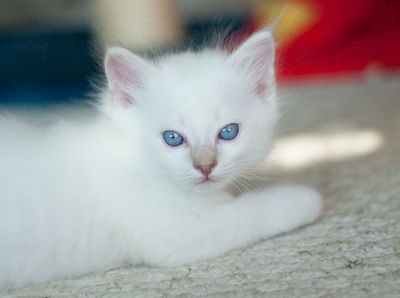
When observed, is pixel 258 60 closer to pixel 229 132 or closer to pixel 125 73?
pixel 229 132

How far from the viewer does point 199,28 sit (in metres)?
2.86

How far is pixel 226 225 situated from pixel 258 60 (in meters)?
0.64

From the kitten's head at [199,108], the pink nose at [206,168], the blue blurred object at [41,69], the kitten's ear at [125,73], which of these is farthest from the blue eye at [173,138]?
the blue blurred object at [41,69]

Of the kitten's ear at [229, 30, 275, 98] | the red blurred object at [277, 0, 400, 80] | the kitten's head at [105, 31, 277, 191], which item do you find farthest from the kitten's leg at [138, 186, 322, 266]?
the red blurred object at [277, 0, 400, 80]

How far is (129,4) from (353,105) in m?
1.91

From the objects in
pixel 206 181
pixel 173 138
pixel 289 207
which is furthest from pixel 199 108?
pixel 289 207

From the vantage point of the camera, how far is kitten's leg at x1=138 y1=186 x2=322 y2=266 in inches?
51.6

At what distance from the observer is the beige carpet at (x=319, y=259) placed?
1.09 metres

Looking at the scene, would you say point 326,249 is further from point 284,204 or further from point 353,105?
point 353,105

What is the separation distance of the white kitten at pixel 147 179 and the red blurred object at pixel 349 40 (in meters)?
2.57

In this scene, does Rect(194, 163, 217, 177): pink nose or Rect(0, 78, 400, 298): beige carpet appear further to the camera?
Rect(194, 163, 217, 177): pink nose

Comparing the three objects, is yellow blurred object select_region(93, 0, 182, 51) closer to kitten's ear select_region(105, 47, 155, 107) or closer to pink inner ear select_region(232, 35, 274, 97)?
kitten's ear select_region(105, 47, 155, 107)

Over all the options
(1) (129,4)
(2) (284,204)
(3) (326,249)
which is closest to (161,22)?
(1) (129,4)

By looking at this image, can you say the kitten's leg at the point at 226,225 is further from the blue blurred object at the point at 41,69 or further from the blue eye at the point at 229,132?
the blue blurred object at the point at 41,69
